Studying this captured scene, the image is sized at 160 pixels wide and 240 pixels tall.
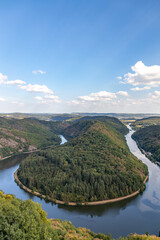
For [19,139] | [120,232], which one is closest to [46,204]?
Result: [120,232]

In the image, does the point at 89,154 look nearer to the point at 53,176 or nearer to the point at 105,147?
the point at 105,147

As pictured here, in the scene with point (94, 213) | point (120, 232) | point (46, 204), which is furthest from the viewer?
point (46, 204)

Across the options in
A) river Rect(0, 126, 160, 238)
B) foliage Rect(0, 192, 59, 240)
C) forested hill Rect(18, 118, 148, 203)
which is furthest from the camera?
forested hill Rect(18, 118, 148, 203)

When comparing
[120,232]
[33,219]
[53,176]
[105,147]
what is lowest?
[120,232]

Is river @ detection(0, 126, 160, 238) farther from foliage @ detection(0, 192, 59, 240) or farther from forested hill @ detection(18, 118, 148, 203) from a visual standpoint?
foliage @ detection(0, 192, 59, 240)

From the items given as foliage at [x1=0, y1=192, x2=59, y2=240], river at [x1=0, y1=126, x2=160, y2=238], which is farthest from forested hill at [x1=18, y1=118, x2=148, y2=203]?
foliage at [x1=0, y1=192, x2=59, y2=240]

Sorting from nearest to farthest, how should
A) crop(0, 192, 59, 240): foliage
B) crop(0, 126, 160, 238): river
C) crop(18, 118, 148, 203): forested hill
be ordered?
crop(0, 192, 59, 240): foliage, crop(0, 126, 160, 238): river, crop(18, 118, 148, 203): forested hill

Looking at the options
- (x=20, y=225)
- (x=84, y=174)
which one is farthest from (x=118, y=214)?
(x=20, y=225)

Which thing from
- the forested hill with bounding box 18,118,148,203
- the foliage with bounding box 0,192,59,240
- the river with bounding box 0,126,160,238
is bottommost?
the river with bounding box 0,126,160,238

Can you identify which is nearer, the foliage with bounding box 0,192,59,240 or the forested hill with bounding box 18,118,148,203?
the foliage with bounding box 0,192,59,240
